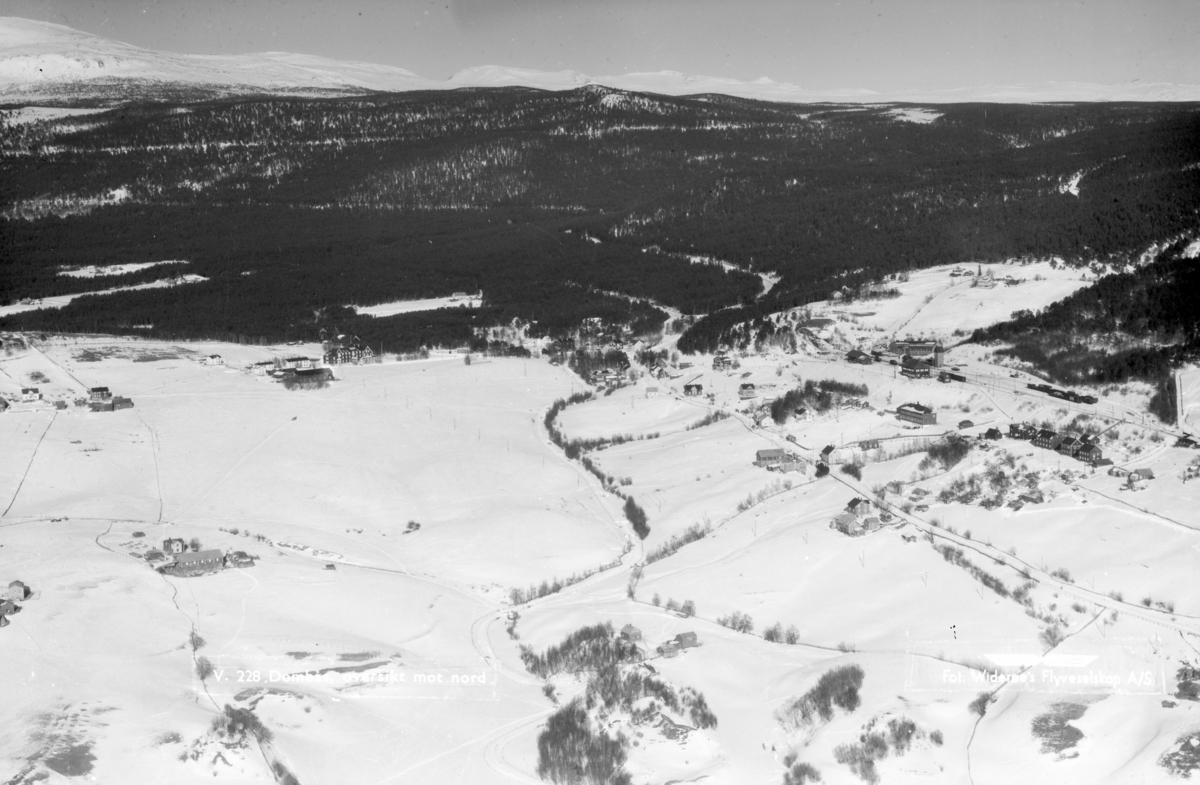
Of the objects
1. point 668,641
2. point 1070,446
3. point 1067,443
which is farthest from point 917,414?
point 668,641

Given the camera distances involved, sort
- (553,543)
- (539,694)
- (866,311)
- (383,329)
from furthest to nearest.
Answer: (383,329), (866,311), (553,543), (539,694)

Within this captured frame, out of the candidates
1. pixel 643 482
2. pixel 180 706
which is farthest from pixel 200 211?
pixel 180 706

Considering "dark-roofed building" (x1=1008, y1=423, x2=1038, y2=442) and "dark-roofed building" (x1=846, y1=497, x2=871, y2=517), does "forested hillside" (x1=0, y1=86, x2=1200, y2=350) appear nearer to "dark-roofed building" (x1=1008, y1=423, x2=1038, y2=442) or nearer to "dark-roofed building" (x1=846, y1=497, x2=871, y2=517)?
"dark-roofed building" (x1=1008, y1=423, x2=1038, y2=442)

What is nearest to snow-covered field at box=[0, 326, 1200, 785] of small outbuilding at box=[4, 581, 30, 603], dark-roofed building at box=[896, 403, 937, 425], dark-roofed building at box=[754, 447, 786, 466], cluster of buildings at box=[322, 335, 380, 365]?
small outbuilding at box=[4, 581, 30, 603]

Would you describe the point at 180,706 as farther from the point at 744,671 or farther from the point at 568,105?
the point at 568,105

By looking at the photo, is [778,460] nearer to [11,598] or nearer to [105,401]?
[11,598]

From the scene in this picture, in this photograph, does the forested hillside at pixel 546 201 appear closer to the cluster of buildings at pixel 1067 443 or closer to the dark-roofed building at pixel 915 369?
the dark-roofed building at pixel 915 369

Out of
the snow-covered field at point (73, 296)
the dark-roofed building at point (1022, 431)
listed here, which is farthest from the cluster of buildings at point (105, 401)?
the dark-roofed building at point (1022, 431)
